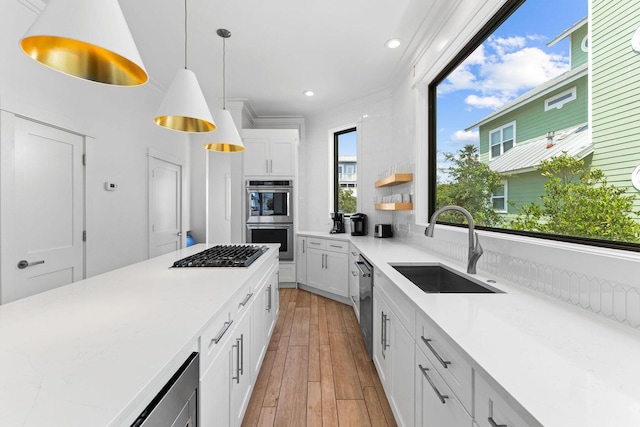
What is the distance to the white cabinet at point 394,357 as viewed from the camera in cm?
145

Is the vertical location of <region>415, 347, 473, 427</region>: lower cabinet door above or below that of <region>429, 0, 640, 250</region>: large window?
below

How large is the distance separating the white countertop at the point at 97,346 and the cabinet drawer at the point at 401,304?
851 millimetres

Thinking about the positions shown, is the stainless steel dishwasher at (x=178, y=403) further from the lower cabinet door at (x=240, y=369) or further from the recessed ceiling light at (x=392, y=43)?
the recessed ceiling light at (x=392, y=43)

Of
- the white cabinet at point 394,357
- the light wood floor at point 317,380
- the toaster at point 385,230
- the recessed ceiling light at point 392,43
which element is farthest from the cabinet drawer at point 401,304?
the recessed ceiling light at point 392,43

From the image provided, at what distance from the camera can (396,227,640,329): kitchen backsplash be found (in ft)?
3.33

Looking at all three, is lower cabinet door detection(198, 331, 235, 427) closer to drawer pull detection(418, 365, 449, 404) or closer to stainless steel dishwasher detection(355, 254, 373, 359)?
drawer pull detection(418, 365, 449, 404)

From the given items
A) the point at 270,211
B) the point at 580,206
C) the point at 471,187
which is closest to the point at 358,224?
the point at 270,211

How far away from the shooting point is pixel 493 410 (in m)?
0.77

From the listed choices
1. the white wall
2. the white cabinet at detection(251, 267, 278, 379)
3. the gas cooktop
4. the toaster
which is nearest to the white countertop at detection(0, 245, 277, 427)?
the gas cooktop

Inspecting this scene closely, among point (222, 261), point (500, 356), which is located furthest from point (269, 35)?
point (500, 356)

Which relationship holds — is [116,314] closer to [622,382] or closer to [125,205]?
[622,382]

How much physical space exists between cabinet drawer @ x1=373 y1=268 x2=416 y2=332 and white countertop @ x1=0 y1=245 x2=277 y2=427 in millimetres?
851

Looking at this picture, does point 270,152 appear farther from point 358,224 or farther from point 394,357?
point 394,357

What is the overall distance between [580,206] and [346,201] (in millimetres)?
3633
